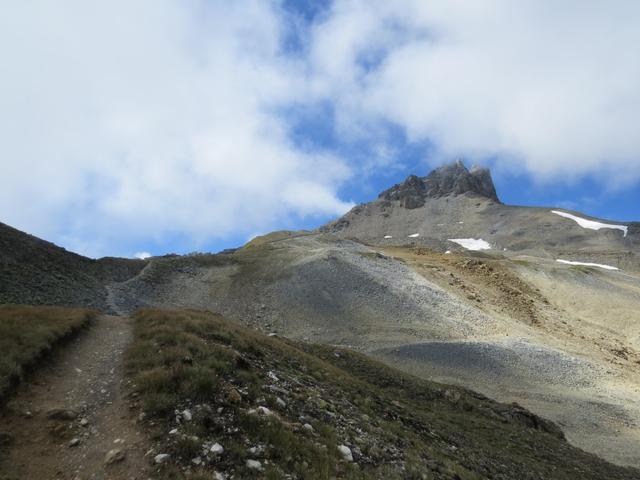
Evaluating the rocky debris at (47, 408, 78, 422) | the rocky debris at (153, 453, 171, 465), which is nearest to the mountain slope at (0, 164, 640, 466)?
the rocky debris at (47, 408, 78, 422)

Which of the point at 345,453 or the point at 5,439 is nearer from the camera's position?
the point at 5,439

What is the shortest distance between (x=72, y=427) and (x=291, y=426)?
17.3ft

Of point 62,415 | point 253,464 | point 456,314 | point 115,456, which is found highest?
point 456,314

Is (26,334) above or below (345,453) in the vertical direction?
above

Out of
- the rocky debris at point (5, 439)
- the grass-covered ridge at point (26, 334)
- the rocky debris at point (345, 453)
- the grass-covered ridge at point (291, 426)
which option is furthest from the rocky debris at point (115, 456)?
the rocky debris at point (345, 453)

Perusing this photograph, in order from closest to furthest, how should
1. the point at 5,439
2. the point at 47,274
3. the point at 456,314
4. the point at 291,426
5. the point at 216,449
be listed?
1. the point at 216,449
2. the point at 5,439
3. the point at 291,426
4. the point at 47,274
5. the point at 456,314

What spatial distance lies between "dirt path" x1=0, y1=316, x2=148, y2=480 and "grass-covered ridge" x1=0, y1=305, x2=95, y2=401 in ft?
1.61

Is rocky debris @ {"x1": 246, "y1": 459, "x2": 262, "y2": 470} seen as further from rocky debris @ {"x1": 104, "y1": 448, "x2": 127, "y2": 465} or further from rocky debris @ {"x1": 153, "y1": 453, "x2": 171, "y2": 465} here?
rocky debris @ {"x1": 104, "y1": 448, "x2": 127, "y2": 465}

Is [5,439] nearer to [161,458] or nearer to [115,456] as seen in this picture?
[115,456]

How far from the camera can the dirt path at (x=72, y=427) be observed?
30.3ft

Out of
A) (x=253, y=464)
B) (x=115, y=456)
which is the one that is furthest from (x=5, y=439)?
(x=253, y=464)

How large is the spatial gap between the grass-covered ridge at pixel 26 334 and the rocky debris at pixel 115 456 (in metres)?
4.34

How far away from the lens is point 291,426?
11562 millimetres

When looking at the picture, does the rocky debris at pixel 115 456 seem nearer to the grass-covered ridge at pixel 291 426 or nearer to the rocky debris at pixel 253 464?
the grass-covered ridge at pixel 291 426
